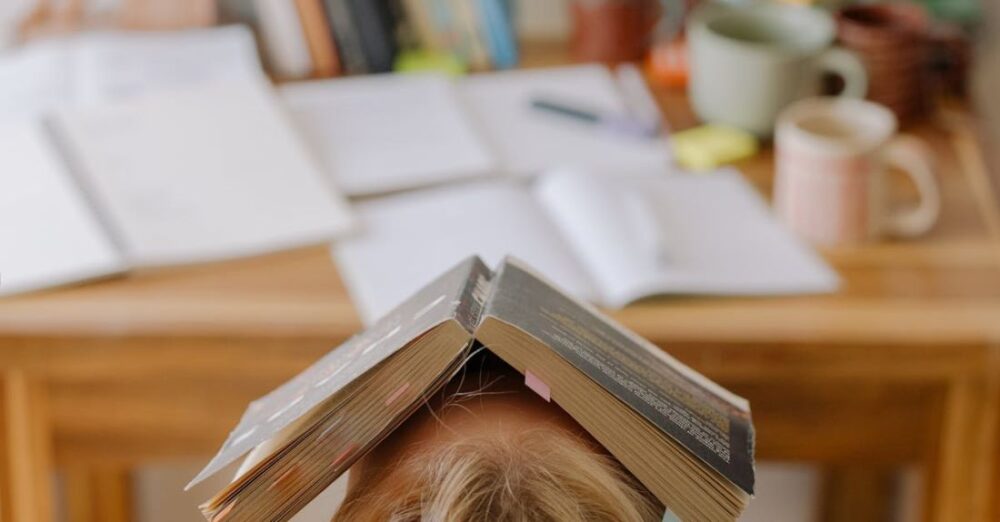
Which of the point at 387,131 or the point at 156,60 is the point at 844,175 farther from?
the point at 156,60

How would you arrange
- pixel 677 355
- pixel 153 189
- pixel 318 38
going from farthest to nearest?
pixel 318 38 < pixel 153 189 < pixel 677 355

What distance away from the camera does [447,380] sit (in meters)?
0.59

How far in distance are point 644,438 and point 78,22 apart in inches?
42.4

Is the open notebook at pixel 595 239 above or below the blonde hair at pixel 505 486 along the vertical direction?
below

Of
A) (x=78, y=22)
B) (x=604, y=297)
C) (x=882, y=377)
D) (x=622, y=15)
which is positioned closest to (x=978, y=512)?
(x=882, y=377)

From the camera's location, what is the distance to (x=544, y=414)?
0.63 meters

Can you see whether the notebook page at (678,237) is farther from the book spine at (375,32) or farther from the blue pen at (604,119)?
the book spine at (375,32)

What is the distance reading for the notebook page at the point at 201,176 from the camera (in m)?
1.15

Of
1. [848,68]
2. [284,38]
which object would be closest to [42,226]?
[284,38]

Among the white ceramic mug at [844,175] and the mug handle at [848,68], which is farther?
the mug handle at [848,68]

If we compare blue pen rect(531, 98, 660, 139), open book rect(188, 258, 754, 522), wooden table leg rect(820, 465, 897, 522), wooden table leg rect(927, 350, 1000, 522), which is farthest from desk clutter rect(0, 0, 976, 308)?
wooden table leg rect(820, 465, 897, 522)

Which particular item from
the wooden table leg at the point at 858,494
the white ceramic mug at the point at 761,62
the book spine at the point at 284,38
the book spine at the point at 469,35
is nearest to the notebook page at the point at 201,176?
the book spine at the point at 284,38

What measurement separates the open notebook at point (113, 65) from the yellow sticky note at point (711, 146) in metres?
0.43

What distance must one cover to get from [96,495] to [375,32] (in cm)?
68
